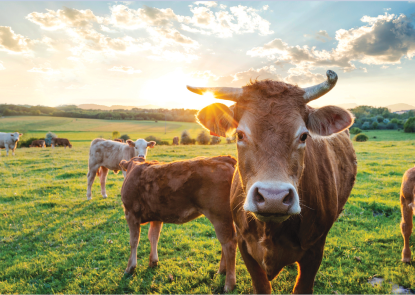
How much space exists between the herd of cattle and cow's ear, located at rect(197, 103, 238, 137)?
12 millimetres

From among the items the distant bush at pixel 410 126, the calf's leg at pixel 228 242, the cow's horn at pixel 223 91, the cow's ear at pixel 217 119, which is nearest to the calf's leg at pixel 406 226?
the calf's leg at pixel 228 242

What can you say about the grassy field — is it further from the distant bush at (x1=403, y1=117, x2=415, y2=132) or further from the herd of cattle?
the distant bush at (x1=403, y1=117, x2=415, y2=132)

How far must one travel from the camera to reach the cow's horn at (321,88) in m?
2.39

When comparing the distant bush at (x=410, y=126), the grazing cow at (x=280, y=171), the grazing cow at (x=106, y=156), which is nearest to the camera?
the grazing cow at (x=280, y=171)

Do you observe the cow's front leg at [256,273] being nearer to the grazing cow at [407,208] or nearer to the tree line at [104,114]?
the grazing cow at [407,208]

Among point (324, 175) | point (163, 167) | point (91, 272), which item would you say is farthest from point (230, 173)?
point (91, 272)

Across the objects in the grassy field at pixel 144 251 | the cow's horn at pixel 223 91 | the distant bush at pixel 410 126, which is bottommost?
the grassy field at pixel 144 251

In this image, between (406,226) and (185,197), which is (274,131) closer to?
(185,197)

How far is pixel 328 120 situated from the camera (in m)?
2.70

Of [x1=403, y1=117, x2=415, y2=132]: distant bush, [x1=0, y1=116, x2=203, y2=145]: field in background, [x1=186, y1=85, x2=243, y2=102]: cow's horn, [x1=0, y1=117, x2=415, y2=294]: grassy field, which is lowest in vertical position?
[x1=0, y1=117, x2=415, y2=294]: grassy field

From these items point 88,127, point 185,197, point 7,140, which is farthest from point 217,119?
point 88,127

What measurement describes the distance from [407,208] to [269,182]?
4.53 metres

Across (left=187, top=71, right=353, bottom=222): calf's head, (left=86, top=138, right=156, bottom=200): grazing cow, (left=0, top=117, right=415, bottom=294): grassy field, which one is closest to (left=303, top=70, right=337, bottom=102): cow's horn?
(left=187, top=71, right=353, bottom=222): calf's head

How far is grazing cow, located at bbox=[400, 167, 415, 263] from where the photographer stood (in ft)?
Result: 15.2
